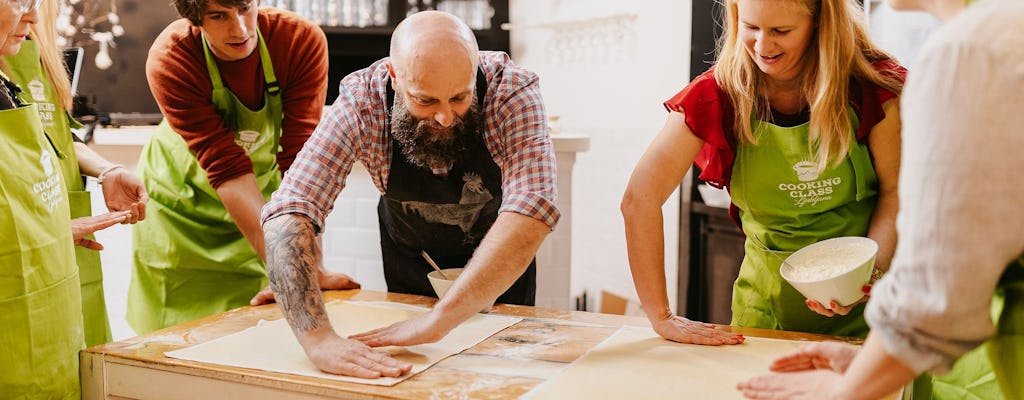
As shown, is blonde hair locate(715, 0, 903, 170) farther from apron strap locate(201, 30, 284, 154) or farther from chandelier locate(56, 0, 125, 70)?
chandelier locate(56, 0, 125, 70)

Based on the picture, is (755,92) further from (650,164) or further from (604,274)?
(604,274)

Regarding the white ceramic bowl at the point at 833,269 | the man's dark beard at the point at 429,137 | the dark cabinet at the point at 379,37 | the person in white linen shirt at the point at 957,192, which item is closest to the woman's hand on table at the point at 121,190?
the man's dark beard at the point at 429,137

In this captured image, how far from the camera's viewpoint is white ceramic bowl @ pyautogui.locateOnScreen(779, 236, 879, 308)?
60.5 inches

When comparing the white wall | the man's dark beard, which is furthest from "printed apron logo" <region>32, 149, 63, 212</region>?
the white wall

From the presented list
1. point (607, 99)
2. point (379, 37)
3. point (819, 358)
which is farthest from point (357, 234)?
point (379, 37)

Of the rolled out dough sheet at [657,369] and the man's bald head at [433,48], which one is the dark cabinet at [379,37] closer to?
the man's bald head at [433,48]

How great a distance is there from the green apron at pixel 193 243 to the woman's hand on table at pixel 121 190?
29 centimetres

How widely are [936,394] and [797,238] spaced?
43 cm

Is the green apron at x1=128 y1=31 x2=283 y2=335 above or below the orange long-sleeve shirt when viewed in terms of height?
below

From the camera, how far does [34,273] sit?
152 cm

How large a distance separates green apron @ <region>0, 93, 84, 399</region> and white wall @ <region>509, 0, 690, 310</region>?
3.07m

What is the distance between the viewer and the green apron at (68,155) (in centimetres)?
216

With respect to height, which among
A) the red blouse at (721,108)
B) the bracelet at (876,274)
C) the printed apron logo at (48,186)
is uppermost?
the red blouse at (721,108)

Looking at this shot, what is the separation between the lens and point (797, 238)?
6.16 feet
